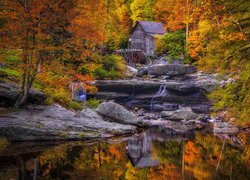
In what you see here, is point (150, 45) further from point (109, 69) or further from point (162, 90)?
point (162, 90)

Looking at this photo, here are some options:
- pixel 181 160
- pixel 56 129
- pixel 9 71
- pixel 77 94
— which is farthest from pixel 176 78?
pixel 181 160

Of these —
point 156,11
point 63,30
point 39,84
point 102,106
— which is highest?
point 156,11

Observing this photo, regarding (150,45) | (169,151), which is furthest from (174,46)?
(169,151)

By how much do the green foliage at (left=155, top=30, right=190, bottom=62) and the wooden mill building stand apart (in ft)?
21.8

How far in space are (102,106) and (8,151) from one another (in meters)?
8.91

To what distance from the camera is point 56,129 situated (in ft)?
54.1

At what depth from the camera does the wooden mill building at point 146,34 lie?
54500 millimetres

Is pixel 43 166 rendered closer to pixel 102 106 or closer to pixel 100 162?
pixel 100 162

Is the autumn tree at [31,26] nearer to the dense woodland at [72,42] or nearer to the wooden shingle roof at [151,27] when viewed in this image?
the dense woodland at [72,42]

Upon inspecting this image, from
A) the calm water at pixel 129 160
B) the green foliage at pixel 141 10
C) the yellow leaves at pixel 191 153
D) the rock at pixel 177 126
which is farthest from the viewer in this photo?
the green foliage at pixel 141 10

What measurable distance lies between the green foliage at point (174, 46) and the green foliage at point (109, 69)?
293 inches

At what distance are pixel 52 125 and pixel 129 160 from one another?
5426mm

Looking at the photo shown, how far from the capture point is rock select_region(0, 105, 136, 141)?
15453mm

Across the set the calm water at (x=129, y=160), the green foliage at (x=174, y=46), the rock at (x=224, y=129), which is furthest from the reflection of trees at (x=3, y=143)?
the green foliage at (x=174, y=46)
